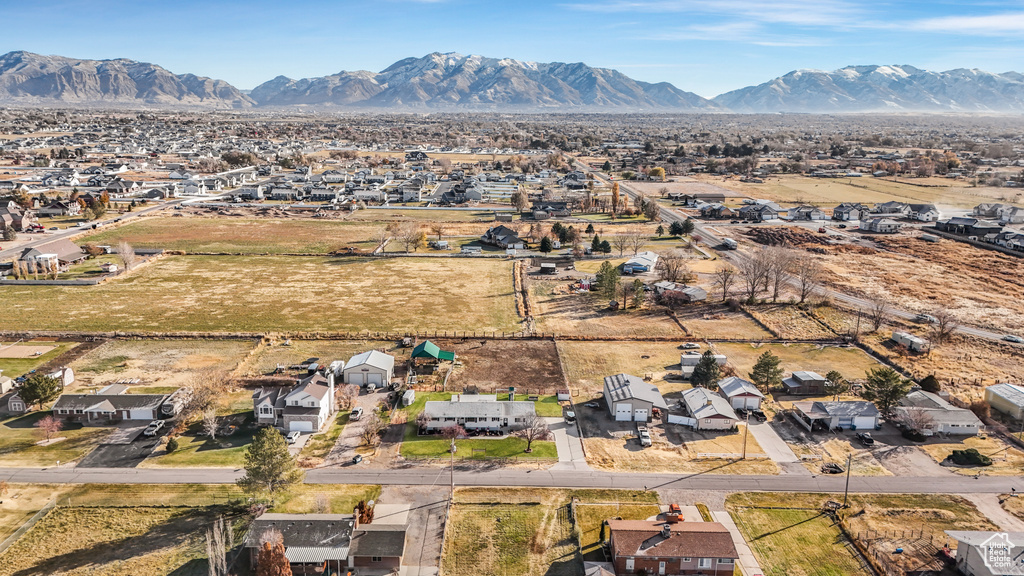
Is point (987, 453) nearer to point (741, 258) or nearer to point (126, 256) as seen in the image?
point (741, 258)

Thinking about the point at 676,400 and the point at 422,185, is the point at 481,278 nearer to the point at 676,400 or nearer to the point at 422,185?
the point at 676,400

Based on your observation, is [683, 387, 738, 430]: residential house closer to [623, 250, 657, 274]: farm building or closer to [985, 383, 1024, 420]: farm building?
[985, 383, 1024, 420]: farm building

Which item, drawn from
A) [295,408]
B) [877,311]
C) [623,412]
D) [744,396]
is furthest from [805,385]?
[295,408]

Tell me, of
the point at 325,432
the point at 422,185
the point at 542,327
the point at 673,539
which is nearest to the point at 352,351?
the point at 325,432

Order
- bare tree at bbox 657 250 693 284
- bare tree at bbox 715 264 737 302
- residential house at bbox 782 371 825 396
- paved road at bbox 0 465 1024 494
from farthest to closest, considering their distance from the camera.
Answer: bare tree at bbox 657 250 693 284, bare tree at bbox 715 264 737 302, residential house at bbox 782 371 825 396, paved road at bbox 0 465 1024 494

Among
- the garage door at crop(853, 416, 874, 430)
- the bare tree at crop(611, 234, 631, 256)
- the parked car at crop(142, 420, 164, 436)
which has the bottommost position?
the garage door at crop(853, 416, 874, 430)

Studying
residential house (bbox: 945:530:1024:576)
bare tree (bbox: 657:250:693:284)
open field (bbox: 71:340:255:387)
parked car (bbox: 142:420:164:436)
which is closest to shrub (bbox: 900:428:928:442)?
residential house (bbox: 945:530:1024:576)

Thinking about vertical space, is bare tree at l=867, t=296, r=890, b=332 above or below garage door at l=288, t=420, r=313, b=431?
above
